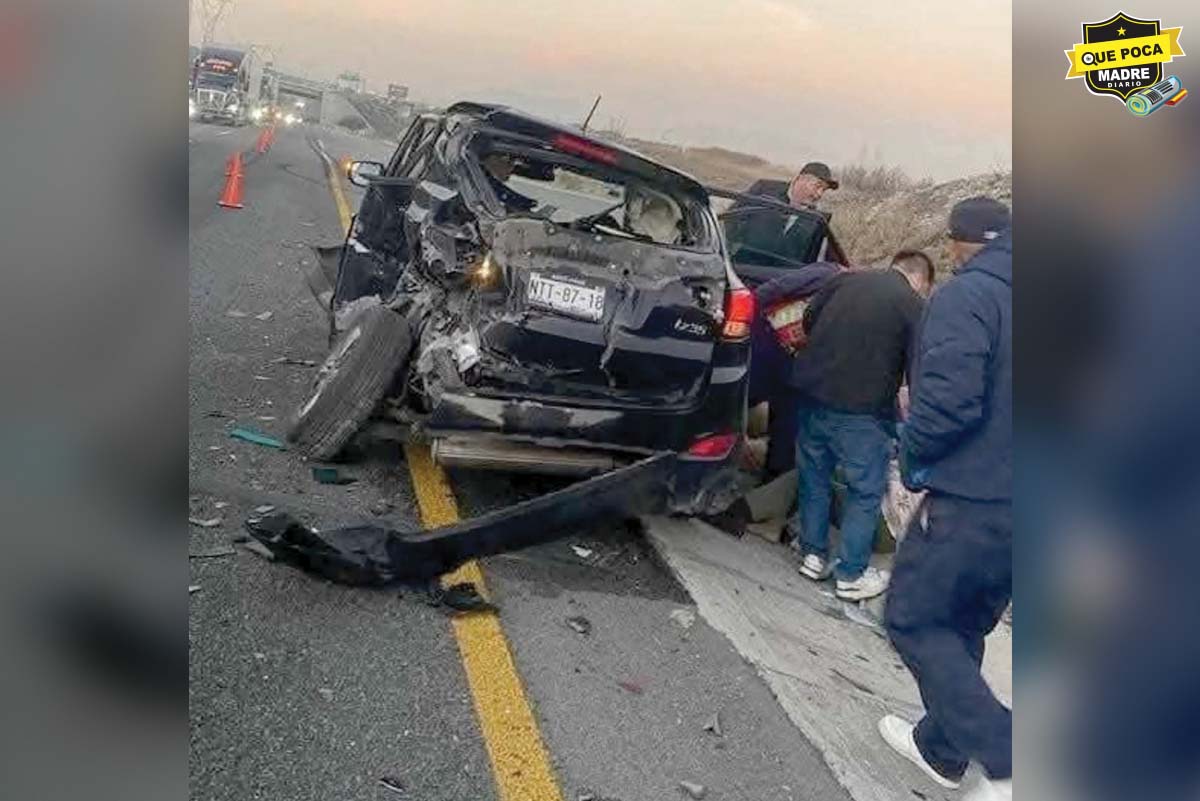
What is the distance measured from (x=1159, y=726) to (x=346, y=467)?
3888 millimetres

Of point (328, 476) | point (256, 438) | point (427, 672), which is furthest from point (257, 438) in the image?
point (427, 672)

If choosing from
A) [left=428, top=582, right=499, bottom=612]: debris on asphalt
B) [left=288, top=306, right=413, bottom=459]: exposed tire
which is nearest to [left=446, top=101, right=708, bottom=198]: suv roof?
[left=288, top=306, right=413, bottom=459]: exposed tire

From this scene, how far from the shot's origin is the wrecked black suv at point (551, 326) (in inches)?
157

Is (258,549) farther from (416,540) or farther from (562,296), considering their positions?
(562,296)

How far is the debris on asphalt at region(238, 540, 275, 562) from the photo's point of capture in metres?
3.49

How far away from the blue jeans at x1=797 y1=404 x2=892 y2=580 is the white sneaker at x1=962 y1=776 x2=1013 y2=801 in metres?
1.72

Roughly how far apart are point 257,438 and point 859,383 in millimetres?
2793

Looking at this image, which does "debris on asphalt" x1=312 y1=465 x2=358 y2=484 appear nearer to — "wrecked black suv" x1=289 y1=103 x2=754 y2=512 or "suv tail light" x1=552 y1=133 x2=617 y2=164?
"wrecked black suv" x1=289 y1=103 x2=754 y2=512

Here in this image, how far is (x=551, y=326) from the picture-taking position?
157 inches

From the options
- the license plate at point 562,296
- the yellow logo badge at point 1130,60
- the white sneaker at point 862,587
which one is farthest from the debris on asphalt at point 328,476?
the yellow logo badge at point 1130,60

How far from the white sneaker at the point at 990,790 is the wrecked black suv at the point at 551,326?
178cm

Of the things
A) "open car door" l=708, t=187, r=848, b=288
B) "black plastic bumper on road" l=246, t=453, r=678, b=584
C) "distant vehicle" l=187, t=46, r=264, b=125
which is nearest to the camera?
"black plastic bumper on road" l=246, t=453, r=678, b=584

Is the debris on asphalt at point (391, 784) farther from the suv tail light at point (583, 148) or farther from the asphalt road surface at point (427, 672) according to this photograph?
the suv tail light at point (583, 148)

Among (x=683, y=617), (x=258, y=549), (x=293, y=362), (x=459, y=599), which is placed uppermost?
(x=293, y=362)
